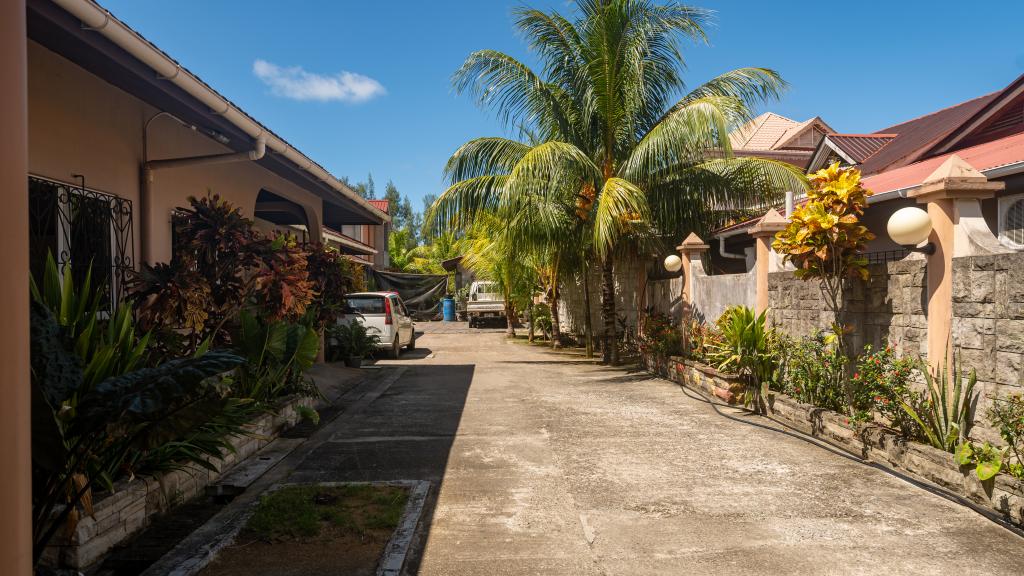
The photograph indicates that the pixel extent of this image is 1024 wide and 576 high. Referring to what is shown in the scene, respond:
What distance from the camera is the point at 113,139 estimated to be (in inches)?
236

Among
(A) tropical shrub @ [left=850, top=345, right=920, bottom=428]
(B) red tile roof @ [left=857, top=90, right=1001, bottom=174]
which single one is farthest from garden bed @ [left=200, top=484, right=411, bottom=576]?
(B) red tile roof @ [left=857, top=90, right=1001, bottom=174]

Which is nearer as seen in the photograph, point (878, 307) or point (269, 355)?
point (878, 307)

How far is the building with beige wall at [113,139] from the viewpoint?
4488 mm

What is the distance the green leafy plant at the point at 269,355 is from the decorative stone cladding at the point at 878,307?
581cm

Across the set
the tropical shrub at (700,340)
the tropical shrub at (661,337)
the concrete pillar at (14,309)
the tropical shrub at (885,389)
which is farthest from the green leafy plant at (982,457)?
the tropical shrub at (661,337)

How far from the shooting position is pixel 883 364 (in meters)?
5.88

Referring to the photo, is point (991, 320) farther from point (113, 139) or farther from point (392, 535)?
point (113, 139)

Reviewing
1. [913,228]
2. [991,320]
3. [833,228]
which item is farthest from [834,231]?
[991,320]

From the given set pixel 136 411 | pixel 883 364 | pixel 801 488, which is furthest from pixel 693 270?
pixel 136 411

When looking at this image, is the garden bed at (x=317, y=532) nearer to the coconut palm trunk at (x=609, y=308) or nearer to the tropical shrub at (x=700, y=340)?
the tropical shrub at (x=700, y=340)

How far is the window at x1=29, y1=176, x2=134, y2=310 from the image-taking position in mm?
5266

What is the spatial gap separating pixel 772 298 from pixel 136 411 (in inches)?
309

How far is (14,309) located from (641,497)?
421cm

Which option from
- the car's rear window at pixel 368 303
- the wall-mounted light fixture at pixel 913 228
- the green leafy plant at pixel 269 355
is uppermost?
the wall-mounted light fixture at pixel 913 228
